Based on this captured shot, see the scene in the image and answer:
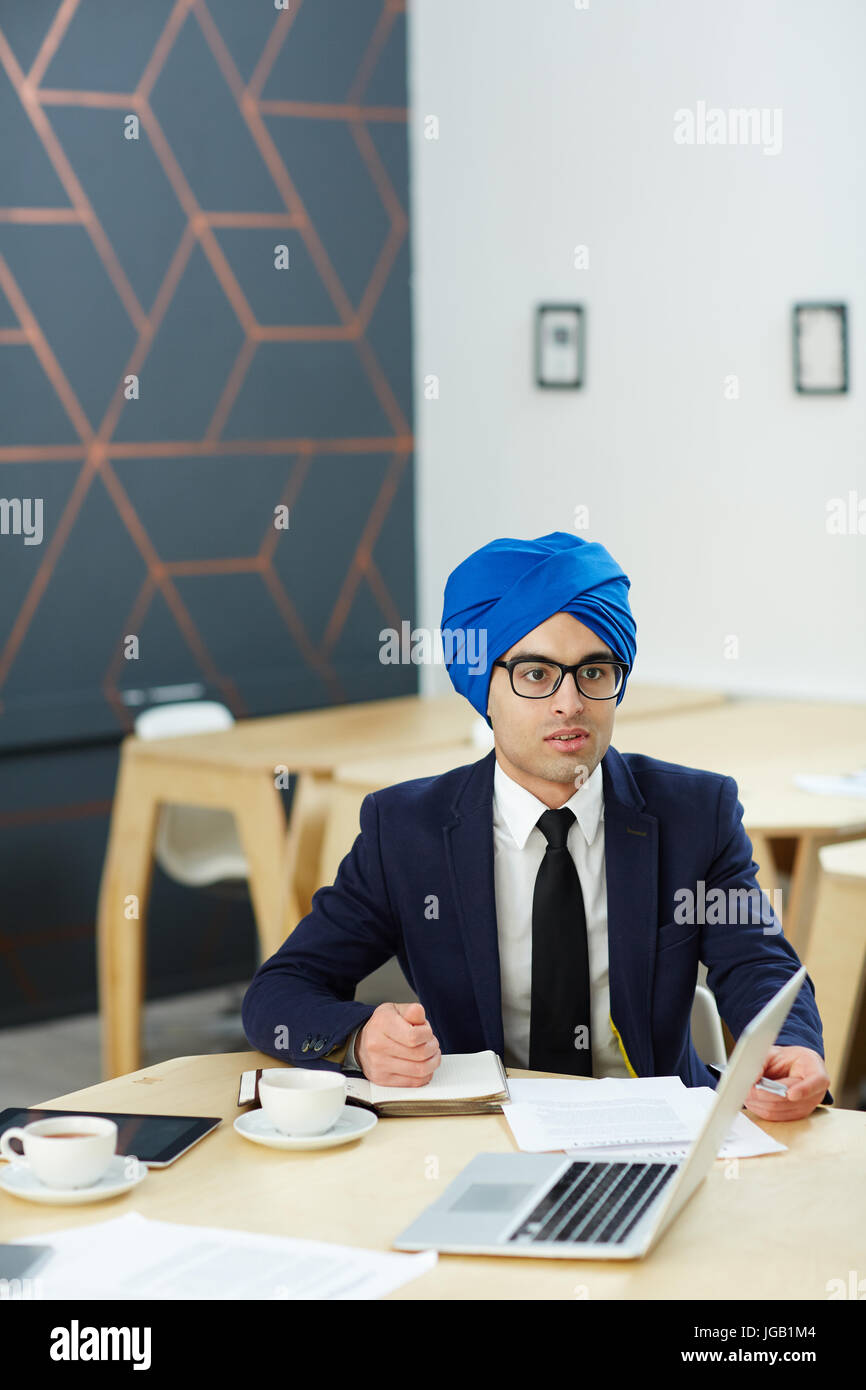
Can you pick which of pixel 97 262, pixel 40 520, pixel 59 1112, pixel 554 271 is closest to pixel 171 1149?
pixel 59 1112

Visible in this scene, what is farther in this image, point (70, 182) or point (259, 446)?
point (259, 446)

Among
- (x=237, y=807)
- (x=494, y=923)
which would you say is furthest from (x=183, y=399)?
(x=494, y=923)

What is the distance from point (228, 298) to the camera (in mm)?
4781

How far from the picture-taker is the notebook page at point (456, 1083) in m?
1.64

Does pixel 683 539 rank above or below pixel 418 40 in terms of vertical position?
below

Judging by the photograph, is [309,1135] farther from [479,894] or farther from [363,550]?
[363,550]

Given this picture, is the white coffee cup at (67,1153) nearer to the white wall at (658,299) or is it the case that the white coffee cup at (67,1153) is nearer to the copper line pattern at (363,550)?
the white wall at (658,299)

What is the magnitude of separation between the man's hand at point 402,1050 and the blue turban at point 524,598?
452 mm

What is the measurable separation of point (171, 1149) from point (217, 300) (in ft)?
11.9

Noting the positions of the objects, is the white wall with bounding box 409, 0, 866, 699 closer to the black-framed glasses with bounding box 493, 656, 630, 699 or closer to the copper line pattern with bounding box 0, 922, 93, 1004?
the copper line pattern with bounding box 0, 922, 93, 1004

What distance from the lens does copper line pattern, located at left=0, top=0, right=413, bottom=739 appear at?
4.38 metres

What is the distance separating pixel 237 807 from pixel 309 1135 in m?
2.19

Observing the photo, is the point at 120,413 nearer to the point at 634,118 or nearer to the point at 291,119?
the point at 291,119
